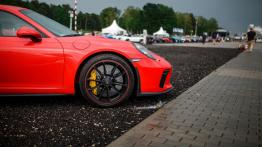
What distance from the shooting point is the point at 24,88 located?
4004 mm

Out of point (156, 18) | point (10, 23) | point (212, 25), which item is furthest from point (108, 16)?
point (10, 23)

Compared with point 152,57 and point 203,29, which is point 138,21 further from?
point 152,57

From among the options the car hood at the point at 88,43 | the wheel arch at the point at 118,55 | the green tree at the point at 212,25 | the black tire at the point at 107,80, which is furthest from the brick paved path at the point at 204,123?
the green tree at the point at 212,25

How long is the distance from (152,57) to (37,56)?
1562 mm

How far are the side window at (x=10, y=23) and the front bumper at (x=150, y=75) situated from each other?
159 centimetres

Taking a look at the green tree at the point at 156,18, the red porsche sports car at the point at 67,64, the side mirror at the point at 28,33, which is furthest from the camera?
the green tree at the point at 156,18

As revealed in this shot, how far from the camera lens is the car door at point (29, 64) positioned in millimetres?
3898

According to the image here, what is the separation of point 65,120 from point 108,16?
138998 mm

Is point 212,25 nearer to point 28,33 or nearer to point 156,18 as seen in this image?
point 156,18

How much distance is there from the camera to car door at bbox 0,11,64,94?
3.90 metres

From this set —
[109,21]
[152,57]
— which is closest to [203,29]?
[109,21]

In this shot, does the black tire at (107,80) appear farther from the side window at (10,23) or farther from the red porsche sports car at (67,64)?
the side window at (10,23)

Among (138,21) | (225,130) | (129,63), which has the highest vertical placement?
(138,21)

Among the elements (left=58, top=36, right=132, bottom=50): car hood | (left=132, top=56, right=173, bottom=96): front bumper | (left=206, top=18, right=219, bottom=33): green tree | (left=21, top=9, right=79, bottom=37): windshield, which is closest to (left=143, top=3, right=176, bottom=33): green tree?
(left=206, top=18, right=219, bottom=33): green tree
